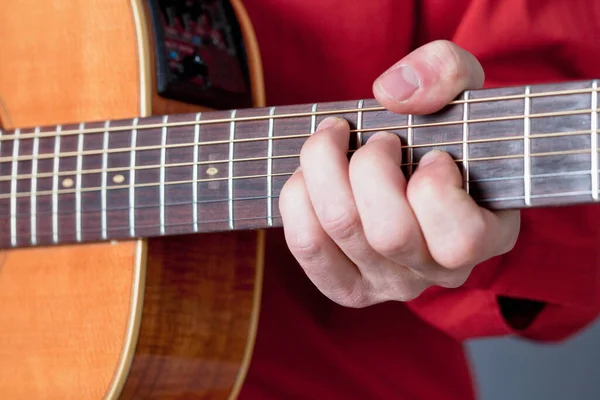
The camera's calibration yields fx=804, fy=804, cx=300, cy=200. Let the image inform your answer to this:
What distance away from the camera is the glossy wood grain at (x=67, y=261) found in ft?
2.45

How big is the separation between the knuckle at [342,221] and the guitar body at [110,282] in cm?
20

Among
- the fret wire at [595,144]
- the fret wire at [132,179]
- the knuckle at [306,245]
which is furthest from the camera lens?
the fret wire at [132,179]

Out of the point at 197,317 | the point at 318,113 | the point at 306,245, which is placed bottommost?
the point at 197,317

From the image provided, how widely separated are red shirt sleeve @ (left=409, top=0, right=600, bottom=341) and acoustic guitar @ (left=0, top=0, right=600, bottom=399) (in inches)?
8.8

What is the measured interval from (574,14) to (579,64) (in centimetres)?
5

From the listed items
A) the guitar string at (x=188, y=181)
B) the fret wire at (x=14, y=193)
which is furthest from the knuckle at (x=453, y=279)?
the fret wire at (x=14, y=193)

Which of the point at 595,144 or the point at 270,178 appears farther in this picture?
the point at 270,178

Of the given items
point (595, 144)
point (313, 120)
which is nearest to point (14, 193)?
point (313, 120)

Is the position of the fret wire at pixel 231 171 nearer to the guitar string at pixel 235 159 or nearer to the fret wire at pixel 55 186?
the guitar string at pixel 235 159

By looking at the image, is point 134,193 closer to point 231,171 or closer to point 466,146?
point 231,171

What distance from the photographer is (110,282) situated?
74 centimetres

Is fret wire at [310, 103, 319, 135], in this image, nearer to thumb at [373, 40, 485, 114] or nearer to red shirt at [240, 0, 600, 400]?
thumb at [373, 40, 485, 114]

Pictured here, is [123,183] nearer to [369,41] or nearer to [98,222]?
[98,222]

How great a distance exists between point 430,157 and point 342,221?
0.08 meters
